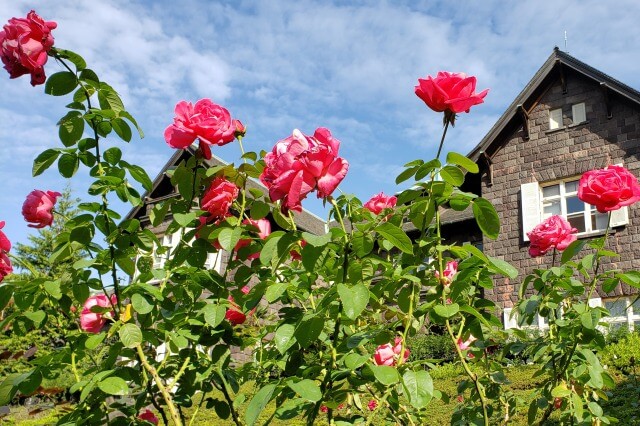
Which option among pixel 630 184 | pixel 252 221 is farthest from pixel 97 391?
pixel 630 184

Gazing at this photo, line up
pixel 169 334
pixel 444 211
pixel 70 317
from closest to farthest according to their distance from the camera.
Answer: pixel 169 334, pixel 70 317, pixel 444 211

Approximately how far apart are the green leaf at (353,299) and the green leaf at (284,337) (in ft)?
0.59

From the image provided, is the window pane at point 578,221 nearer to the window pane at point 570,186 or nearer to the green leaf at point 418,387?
the window pane at point 570,186

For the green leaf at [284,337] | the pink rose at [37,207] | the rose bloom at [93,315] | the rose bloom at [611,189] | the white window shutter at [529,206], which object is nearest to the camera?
the green leaf at [284,337]

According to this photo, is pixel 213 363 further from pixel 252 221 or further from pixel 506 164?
pixel 506 164

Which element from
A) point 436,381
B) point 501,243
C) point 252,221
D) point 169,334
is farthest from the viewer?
point 501,243

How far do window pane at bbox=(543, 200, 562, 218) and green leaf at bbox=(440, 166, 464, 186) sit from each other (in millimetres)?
10932

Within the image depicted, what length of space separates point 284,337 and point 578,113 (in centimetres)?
1201

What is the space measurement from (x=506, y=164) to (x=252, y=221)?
37.7 feet

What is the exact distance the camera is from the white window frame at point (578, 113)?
11.8m

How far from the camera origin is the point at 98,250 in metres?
1.65

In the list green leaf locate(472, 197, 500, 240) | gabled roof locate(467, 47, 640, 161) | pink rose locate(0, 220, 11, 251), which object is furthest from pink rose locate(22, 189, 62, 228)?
gabled roof locate(467, 47, 640, 161)

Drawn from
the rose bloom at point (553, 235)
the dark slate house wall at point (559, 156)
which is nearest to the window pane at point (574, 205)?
the dark slate house wall at point (559, 156)

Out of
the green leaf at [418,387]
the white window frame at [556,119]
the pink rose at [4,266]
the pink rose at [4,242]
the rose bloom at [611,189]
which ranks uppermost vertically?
the white window frame at [556,119]
